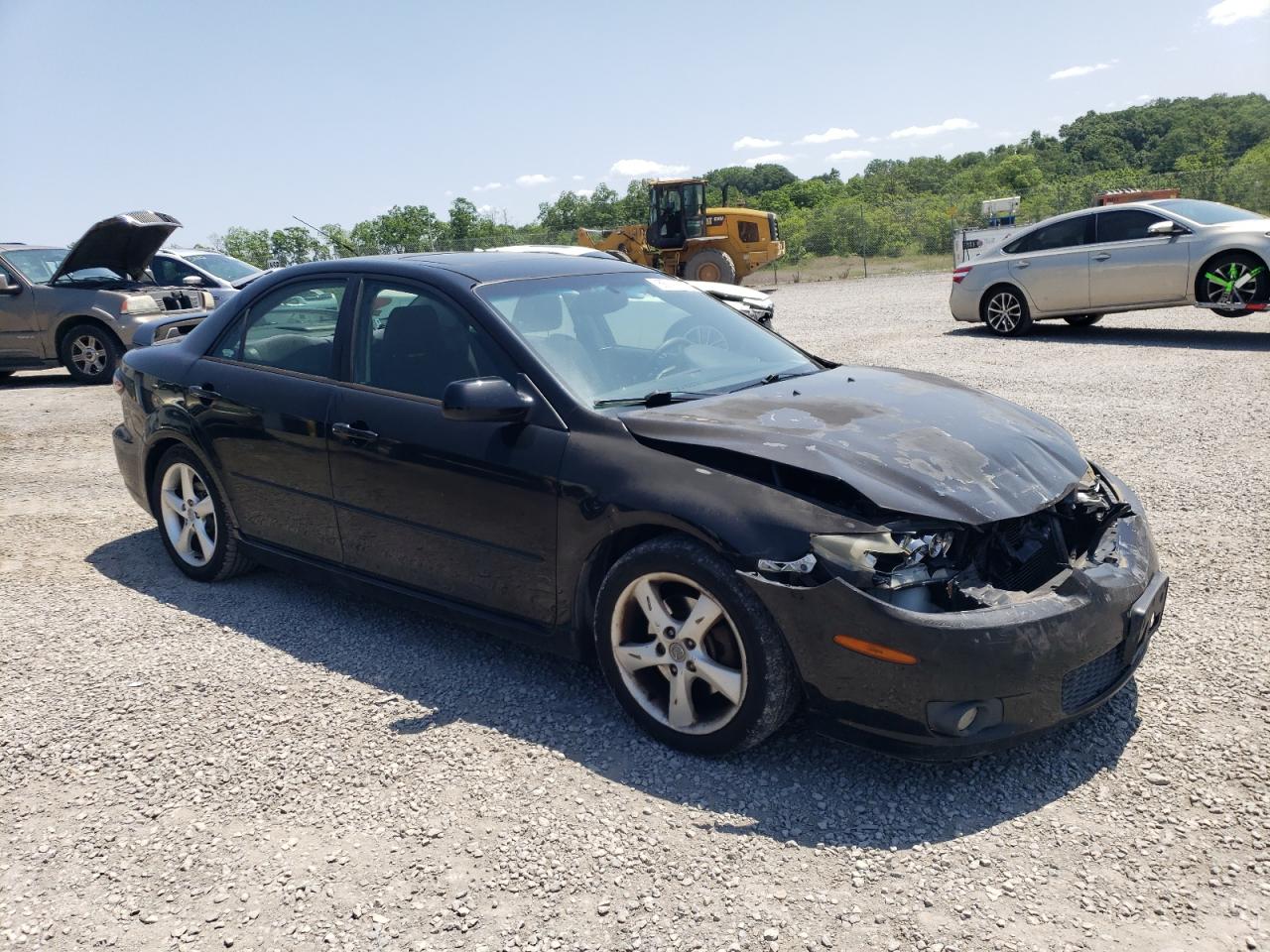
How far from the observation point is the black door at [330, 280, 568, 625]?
3686 millimetres

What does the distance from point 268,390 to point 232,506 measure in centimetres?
68

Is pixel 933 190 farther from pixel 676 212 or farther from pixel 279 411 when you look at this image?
pixel 279 411

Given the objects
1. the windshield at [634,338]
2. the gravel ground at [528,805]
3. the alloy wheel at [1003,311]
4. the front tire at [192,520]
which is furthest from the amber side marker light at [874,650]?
the alloy wheel at [1003,311]

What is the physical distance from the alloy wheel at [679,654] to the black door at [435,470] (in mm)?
386

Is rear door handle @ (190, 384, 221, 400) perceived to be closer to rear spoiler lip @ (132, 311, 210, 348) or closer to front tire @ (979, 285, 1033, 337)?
rear spoiler lip @ (132, 311, 210, 348)

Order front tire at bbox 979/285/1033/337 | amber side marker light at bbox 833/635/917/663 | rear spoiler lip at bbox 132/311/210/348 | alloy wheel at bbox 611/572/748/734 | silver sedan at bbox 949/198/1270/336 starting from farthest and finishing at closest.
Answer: front tire at bbox 979/285/1033/337
silver sedan at bbox 949/198/1270/336
rear spoiler lip at bbox 132/311/210/348
alloy wheel at bbox 611/572/748/734
amber side marker light at bbox 833/635/917/663

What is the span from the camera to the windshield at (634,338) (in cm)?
390

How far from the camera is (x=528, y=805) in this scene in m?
3.14

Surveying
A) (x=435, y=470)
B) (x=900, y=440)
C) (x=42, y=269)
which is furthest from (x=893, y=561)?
(x=42, y=269)

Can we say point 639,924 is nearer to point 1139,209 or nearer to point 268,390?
point 268,390

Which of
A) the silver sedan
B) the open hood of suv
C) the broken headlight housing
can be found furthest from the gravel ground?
the silver sedan

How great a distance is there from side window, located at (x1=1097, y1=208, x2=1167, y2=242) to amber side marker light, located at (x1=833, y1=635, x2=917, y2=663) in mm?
11297

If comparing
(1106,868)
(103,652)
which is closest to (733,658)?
(1106,868)

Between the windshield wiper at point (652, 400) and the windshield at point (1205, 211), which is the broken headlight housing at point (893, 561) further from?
the windshield at point (1205, 211)
